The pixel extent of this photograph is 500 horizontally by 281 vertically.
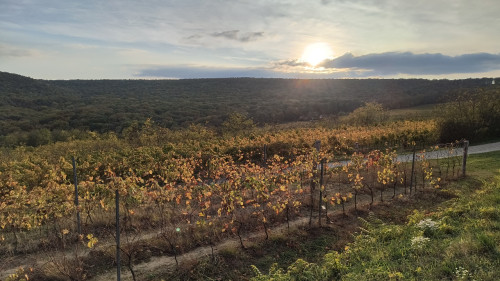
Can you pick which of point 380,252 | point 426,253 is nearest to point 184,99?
point 380,252

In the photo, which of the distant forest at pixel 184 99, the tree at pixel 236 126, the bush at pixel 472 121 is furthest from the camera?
the distant forest at pixel 184 99

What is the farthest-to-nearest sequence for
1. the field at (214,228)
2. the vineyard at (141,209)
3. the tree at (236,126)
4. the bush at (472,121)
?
the tree at (236,126) < the bush at (472,121) < the vineyard at (141,209) < the field at (214,228)

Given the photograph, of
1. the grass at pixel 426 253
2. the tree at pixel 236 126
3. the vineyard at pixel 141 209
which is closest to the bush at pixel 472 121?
the vineyard at pixel 141 209

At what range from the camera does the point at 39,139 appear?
85.7ft

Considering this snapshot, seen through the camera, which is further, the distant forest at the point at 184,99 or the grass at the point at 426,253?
the distant forest at the point at 184,99

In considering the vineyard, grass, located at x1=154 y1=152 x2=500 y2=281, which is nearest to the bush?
the vineyard

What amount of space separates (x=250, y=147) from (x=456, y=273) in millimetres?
12946

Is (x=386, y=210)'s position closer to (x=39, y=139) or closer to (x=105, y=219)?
(x=105, y=219)

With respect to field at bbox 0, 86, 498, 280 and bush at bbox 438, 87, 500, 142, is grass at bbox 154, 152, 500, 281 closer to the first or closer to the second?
field at bbox 0, 86, 498, 280

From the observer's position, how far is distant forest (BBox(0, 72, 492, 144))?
4025cm

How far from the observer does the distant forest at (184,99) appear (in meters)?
40.2

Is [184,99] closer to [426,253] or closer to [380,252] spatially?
[380,252]

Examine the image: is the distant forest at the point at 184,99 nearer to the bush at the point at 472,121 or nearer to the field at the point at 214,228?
the bush at the point at 472,121

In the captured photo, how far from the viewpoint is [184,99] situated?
7150 centimetres
